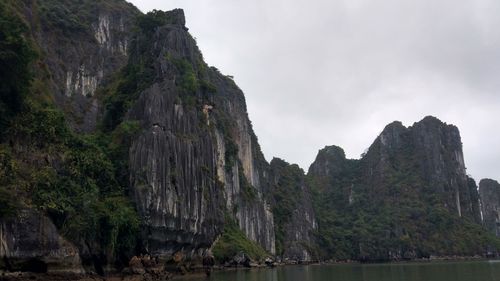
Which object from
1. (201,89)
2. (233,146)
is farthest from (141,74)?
(233,146)

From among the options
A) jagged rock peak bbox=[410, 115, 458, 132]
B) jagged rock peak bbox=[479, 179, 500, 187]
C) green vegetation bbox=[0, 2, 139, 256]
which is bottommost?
green vegetation bbox=[0, 2, 139, 256]

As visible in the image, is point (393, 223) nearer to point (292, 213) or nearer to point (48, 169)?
point (292, 213)

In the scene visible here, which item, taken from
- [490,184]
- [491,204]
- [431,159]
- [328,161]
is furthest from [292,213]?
[490,184]

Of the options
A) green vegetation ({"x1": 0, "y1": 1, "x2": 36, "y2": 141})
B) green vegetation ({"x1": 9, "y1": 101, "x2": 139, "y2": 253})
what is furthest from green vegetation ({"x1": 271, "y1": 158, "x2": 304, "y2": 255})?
green vegetation ({"x1": 0, "y1": 1, "x2": 36, "y2": 141})

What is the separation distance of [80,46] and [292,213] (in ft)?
164

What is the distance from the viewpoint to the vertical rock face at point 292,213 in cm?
8650

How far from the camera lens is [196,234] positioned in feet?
125

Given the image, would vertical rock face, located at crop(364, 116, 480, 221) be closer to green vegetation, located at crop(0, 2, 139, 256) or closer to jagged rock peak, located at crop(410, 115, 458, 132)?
jagged rock peak, located at crop(410, 115, 458, 132)

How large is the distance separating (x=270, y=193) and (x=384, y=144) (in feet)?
138

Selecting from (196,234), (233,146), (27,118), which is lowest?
(196,234)

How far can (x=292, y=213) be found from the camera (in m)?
92.2

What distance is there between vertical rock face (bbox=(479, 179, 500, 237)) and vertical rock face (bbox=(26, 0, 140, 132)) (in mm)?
107792

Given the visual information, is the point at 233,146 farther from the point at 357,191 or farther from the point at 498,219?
the point at 498,219

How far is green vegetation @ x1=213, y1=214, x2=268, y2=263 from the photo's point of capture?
2079 inches
